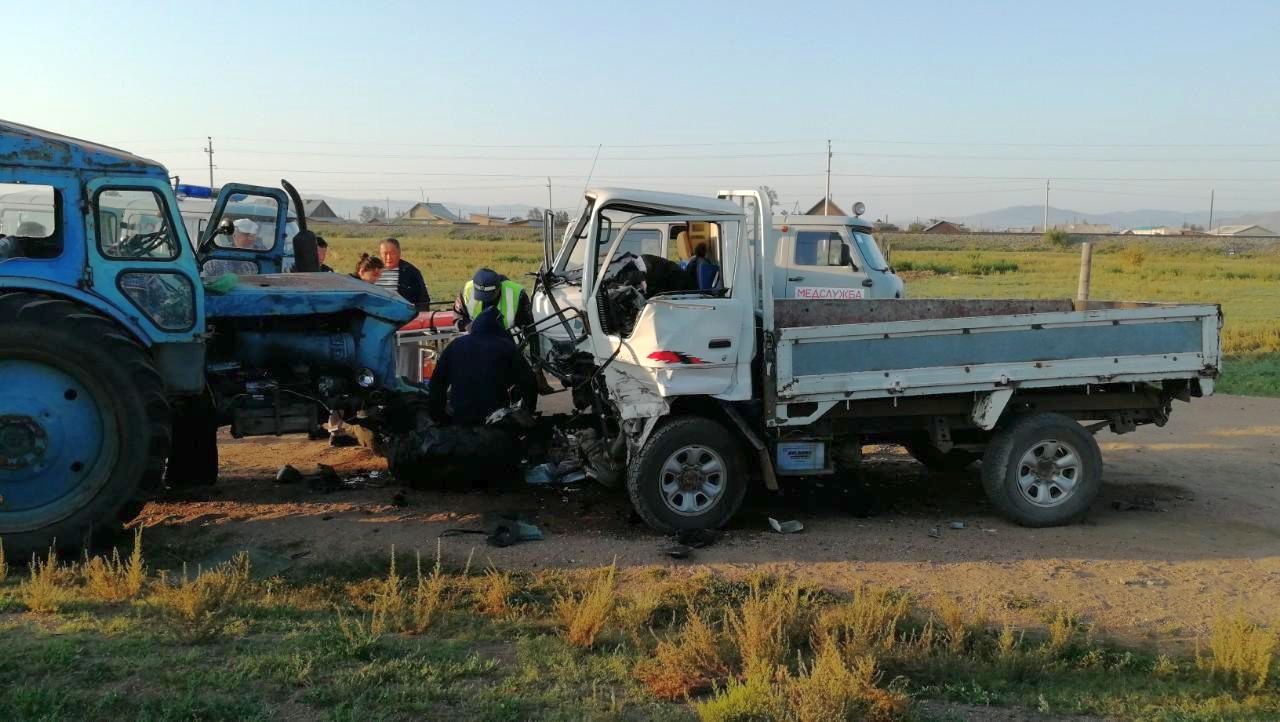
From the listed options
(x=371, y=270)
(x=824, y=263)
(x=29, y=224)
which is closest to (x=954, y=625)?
(x=29, y=224)

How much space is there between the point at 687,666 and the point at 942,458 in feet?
17.9

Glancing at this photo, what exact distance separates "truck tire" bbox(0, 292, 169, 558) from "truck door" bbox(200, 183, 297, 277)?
281 centimetres

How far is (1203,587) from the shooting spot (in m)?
6.73

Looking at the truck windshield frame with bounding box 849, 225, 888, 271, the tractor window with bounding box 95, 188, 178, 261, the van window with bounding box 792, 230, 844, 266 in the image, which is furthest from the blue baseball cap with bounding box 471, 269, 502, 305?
the truck windshield frame with bounding box 849, 225, 888, 271

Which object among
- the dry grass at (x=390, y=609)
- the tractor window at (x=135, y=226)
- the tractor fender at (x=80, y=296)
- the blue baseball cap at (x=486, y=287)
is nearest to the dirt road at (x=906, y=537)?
the dry grass at (x=390, y=609)

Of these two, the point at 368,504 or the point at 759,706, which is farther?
the point at 368,504

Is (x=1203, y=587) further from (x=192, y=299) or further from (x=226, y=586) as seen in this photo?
(x=192, y=299)

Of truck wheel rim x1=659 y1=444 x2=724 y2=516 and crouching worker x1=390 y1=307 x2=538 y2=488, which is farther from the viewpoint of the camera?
crouching worker x1=390 y1=307 x2=538 y2=488

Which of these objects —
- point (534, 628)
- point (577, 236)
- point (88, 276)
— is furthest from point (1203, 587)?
point (88, 276)

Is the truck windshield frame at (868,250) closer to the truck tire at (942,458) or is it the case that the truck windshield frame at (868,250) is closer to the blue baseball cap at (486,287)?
the truck tire at (942,458)

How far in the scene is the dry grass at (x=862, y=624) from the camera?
524 cm

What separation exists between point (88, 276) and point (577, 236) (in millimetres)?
3467

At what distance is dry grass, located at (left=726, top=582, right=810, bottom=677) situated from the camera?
16.5 feet

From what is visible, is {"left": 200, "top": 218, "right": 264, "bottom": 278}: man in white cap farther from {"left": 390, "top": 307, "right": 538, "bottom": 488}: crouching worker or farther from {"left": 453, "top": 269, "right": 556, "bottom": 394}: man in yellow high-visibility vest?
{"left": 390, "top": 307, "right": 538, "bottom": 488}: crouching worker
